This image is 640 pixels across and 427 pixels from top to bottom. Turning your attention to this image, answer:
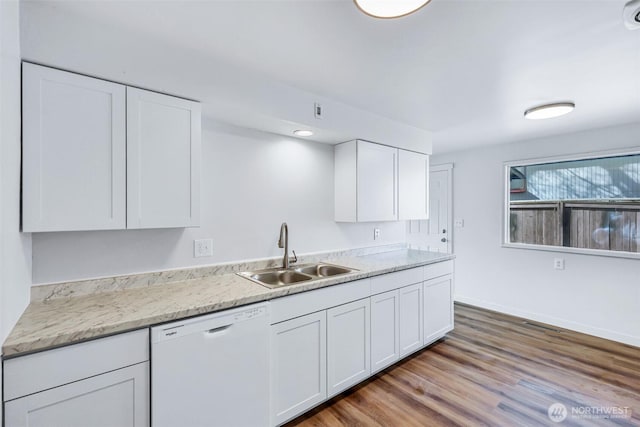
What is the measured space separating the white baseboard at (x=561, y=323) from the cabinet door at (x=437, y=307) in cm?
126

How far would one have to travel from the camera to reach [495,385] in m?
2.32

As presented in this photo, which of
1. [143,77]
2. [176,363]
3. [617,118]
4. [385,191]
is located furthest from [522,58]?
[176,363]

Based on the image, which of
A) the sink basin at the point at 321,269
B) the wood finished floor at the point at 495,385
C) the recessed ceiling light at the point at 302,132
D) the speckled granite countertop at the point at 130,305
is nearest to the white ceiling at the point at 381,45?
the recessed ceiling light at the point at 302,132

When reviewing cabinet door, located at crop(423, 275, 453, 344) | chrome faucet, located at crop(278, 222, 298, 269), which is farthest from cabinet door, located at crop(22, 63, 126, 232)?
cabinet door, located at crop(423, 275, 453, 344)

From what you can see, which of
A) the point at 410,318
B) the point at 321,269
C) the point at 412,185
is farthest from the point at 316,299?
the point at 412,185

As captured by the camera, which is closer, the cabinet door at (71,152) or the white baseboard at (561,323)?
the cabinet door at (71,152)

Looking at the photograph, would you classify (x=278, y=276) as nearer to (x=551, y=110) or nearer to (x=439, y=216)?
(x=551, y=110)

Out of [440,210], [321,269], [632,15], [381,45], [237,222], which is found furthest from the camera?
[440,210]

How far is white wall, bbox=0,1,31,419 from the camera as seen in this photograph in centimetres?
105

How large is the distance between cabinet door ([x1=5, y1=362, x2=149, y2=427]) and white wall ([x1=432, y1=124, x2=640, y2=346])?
4173 millimetres

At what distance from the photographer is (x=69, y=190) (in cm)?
144

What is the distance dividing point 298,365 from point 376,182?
180cm

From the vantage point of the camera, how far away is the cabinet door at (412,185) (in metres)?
3.20

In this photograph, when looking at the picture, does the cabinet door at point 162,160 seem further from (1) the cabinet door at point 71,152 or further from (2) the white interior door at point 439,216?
(2) the white interior door at point 439,216
